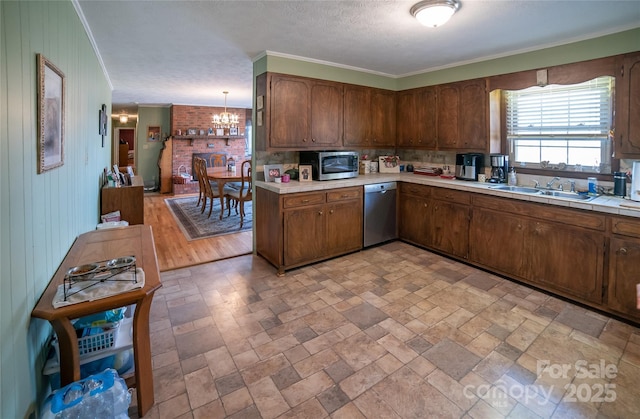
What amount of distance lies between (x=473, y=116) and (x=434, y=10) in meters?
1.90

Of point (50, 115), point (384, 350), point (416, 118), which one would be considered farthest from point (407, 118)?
point (50, 115)

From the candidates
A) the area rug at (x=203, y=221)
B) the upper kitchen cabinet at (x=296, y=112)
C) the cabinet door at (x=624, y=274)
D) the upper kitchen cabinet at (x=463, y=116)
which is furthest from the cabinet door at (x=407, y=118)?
the area rug at (x=203, y=221)

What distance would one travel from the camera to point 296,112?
12.7ft

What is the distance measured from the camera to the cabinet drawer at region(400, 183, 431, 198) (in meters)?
4.23

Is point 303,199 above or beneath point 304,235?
above

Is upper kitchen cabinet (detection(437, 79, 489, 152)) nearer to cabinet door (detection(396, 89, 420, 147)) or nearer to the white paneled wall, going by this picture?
cabinet door (detection(396, 89, 420, 147))

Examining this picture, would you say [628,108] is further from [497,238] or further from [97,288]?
[97,288]

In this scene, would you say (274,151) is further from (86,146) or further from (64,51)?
(64,51)

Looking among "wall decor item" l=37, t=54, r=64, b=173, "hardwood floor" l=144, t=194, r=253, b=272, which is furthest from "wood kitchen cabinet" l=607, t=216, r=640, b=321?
"wall decor item" l=37, t=54, r=64, b=173

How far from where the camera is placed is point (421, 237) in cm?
438

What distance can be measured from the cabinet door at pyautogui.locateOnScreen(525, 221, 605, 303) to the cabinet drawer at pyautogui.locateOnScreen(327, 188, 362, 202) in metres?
1.88

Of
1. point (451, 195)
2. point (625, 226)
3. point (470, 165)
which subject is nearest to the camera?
point (625, 226)

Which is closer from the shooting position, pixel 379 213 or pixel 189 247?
pixel 379 213

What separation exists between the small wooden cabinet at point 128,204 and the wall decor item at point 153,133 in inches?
236
